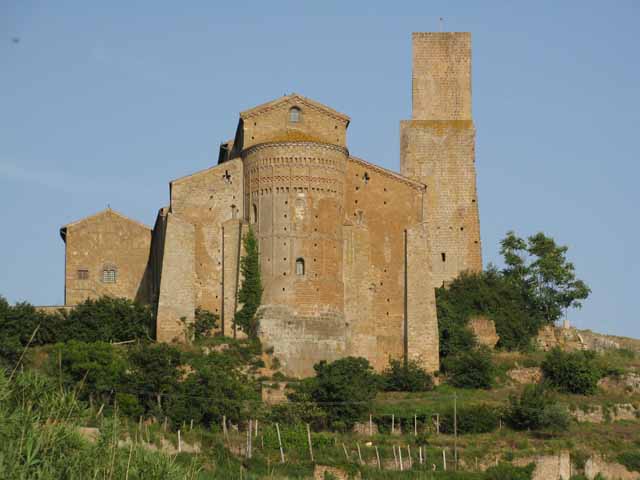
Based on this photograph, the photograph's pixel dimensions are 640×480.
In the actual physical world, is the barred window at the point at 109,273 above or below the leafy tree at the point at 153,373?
above

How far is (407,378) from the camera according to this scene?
49531 mm

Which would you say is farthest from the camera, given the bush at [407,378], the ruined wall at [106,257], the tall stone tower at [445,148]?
the tall stone tower at [445,148]

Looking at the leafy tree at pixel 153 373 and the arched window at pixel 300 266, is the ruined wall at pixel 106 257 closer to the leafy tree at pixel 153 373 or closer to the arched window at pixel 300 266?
the arched window at pixel 300 266

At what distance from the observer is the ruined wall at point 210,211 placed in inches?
1999

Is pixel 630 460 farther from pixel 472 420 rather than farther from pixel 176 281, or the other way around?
pixel 176 281

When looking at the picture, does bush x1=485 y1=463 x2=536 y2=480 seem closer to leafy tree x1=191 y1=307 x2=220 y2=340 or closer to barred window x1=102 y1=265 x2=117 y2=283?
leafy tree x1=191 y1=307 x2=220 y2=340

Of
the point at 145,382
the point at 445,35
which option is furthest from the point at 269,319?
the point at 445,35

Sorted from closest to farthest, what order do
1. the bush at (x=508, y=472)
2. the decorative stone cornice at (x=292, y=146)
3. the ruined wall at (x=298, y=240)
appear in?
the bush at (x=508, y=472), the ruined wall at (x=298, y=240), the decorative stone cornice at (x=292, y=146)

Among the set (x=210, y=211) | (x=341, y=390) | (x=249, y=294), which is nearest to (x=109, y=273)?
(x=210, y=211)

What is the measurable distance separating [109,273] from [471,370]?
1355 cm

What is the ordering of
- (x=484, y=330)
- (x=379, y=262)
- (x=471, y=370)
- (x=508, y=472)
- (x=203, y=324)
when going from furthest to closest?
(x=484, y=330)
(x=379, y=262)
(x=203, y=324)
(x=471, y=370)
(x=508, y=472)

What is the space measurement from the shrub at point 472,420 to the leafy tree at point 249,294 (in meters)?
7.26

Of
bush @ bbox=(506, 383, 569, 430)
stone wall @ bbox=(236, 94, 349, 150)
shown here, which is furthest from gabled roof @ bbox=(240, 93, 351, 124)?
bush @ bbox=(506, 383, 569, 430)

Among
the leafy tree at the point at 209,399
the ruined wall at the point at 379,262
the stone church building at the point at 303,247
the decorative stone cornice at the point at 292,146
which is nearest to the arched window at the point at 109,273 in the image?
the stone church building at the point at 303,247
